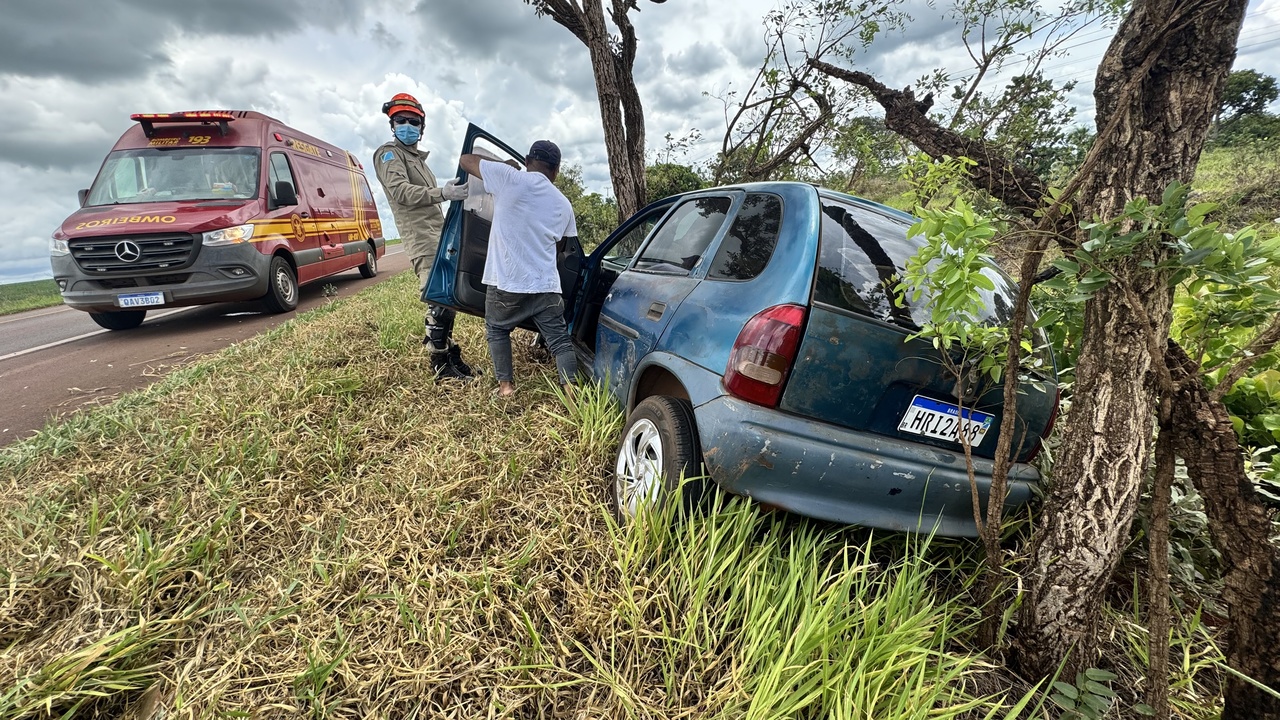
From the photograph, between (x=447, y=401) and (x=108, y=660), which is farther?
(x=447, y=401)

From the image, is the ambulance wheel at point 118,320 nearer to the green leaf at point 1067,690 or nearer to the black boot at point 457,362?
the black boot at point 457,362

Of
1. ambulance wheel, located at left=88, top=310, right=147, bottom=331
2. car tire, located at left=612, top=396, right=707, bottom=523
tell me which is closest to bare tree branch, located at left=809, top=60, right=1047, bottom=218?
car tire, located at left=612, top=396, right=707, bottom=523

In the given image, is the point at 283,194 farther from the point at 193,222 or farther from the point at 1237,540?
the point at 1237,540

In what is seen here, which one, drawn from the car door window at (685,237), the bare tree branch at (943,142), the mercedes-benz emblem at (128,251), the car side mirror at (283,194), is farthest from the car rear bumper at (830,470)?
the car side mirror at (283,194)

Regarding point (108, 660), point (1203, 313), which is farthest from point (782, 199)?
point (108, 660)

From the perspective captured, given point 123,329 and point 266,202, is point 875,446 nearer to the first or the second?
point 266,202

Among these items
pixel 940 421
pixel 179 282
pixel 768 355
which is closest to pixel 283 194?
pixel 179 282

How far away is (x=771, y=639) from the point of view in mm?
1397

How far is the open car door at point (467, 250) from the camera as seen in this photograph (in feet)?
10.2

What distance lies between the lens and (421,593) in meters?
1.70

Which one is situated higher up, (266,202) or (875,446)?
(266,202)

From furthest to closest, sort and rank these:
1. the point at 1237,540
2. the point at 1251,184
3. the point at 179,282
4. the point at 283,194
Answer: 1. the point at 1251,184
2. the point at 283,194
3. the point at 179,282
4. the point at 1237,540

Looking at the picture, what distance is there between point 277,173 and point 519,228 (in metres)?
5.57

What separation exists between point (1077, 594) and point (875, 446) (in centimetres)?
65
